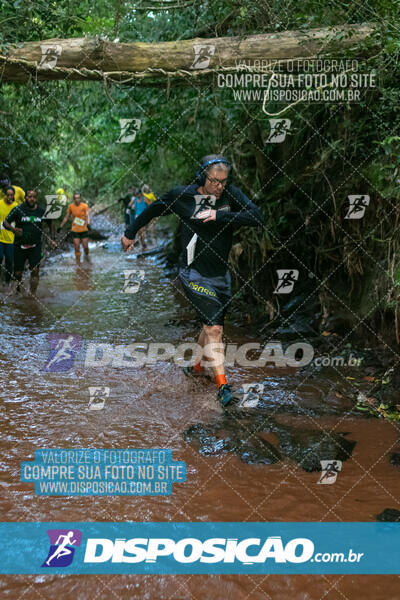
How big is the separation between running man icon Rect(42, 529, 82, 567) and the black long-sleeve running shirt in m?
2.57

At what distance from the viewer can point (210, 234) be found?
187 inches

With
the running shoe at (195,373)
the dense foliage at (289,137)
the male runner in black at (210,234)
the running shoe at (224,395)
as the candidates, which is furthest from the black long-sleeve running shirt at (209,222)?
the dense foliage at (289,137)

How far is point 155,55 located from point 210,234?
2.26m

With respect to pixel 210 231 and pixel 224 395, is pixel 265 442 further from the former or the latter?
pixel 210 231

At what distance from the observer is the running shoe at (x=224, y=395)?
15.0ft

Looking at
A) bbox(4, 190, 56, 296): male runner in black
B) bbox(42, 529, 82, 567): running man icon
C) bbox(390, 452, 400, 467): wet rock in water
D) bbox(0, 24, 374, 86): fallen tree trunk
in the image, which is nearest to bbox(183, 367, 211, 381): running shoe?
bbox(390, 452, 400, 467): wet rock in water

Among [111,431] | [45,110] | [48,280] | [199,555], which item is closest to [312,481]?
[199,555]

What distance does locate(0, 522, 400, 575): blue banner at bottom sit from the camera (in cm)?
273

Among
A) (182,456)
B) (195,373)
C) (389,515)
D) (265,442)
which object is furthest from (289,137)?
(389,515)

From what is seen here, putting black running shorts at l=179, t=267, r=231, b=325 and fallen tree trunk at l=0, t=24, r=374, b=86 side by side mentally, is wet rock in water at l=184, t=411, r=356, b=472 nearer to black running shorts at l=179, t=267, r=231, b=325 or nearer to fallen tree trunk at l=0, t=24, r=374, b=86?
black running shorts at l=179, t=267, r=231, b=325

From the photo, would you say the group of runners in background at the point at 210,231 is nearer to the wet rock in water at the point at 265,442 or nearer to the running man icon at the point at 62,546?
the wet rock in water at the point at 265,442

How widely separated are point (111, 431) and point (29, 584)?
1.60m

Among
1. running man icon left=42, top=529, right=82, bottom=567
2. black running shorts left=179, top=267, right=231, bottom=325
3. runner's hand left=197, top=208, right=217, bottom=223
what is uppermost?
runner's hand left=197, top=208, right=217, bottom=223

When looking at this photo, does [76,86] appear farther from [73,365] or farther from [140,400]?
[140,400]
